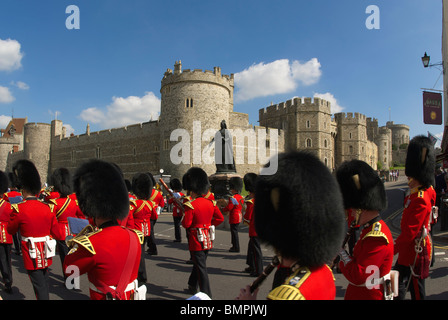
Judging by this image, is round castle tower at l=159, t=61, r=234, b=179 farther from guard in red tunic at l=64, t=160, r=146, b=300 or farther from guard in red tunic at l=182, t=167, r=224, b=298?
guard in red tunic at l=64, t=160, r=146, b=300

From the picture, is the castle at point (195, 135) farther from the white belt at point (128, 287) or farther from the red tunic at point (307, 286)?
the red tunic at point (307, 286)

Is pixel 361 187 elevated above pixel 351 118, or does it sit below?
below

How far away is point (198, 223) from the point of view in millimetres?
4691

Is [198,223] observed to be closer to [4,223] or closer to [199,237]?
[199,237]

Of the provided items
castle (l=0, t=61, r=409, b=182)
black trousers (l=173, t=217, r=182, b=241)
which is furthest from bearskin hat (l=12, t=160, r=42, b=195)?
castle (l=0, t=61, r=409, b=182)

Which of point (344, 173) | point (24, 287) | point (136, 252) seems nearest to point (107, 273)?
point (136, 252)

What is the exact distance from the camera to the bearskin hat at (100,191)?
242 centimetres

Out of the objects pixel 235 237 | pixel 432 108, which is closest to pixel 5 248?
pixel 235 237

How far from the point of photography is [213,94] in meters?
31.4

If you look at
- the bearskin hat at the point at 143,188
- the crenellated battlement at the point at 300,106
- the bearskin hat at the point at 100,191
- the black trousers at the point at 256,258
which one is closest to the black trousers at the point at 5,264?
the bearskin hat at the point at 143,188

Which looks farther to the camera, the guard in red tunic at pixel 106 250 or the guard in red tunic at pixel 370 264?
the guard in red tunic at pixel 370 264

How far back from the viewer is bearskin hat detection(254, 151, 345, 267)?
164 centimetres

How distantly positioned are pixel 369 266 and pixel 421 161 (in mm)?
2357

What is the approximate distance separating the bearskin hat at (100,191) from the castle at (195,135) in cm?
1739
